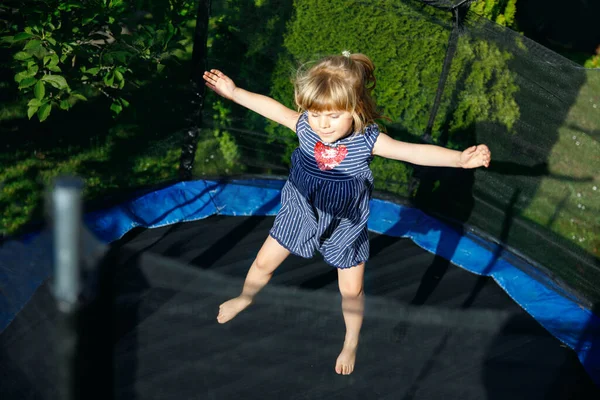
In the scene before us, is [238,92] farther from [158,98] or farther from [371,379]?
[158,98]

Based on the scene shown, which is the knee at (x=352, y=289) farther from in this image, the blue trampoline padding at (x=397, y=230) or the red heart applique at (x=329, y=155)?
the blue trampoline padding at (x=397, y=230)

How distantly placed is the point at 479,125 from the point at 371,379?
1.21 m

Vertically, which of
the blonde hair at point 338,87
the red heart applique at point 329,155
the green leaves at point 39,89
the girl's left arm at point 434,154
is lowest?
the green leaves at point 39,89

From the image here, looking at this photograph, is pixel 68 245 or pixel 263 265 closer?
pixel 68 245

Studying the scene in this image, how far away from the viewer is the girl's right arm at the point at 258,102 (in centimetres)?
241

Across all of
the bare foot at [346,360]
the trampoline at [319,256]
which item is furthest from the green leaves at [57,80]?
the bare foot at [346,360]

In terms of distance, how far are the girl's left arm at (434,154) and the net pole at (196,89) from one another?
119cm

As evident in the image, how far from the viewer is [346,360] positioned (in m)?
2.52

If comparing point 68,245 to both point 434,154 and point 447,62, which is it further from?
point 447,62

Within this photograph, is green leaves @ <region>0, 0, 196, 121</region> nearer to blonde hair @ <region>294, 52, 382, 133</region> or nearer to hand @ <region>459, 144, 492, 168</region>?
blonde hair @ <region>294, 52, 382, 133</region>

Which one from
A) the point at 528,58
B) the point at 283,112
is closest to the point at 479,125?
the point at 528,58

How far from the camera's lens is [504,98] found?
298 centimetres

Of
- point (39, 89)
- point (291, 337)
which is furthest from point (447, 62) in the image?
point (39, 89)

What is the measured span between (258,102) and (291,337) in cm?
83
